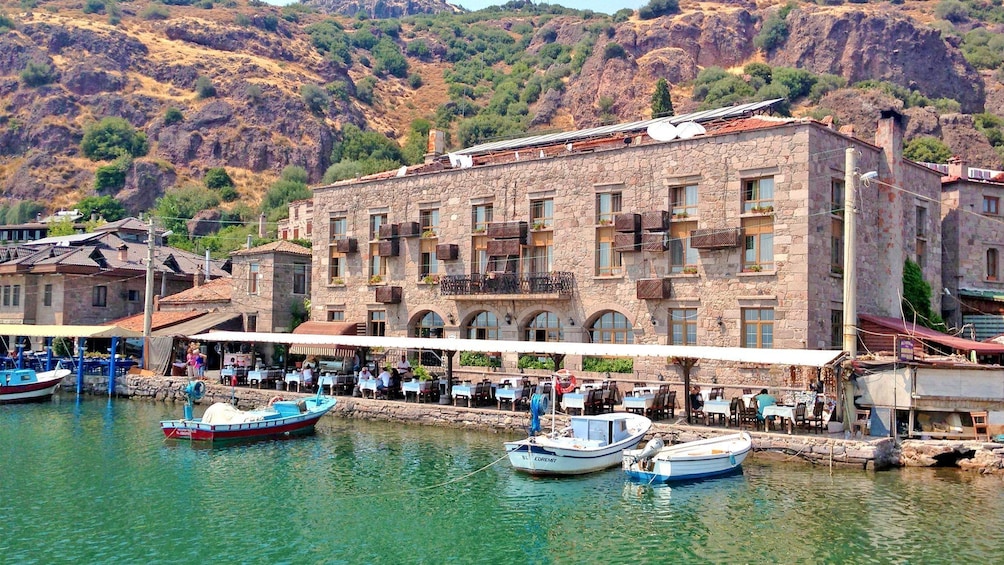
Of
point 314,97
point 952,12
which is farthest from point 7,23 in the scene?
point 952,12

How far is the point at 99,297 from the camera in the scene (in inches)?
2115

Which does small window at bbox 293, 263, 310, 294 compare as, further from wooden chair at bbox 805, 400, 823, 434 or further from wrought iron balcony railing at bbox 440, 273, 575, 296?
wooden chair at bbox 805, 400, 823, 434

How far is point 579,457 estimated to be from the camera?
23.1 meters

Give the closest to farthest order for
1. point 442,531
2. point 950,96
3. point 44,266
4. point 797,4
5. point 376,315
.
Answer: point 442,531 → point 376,315 → point 44,266 → point 950,96 → point 797,4

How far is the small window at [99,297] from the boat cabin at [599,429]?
4032 cm

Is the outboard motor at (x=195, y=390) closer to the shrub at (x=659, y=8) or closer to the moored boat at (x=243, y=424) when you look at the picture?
the moored boat at (x=243, y=424)

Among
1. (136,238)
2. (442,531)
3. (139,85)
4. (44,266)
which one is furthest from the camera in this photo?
(139,85)

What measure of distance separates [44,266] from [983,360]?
5093 cm

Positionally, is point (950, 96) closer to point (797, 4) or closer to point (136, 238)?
point (797, 4)

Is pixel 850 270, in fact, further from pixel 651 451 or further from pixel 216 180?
pixel 216 180

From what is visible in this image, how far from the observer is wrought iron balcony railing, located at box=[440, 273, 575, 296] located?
35.2 metres

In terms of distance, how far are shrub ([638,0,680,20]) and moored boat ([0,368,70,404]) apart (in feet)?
425

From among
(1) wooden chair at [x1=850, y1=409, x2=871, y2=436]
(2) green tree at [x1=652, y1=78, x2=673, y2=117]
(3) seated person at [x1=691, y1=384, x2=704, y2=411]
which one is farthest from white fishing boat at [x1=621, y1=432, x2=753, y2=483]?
(2) green tree at [x1=652, y1=78, x2=673, y2=117]

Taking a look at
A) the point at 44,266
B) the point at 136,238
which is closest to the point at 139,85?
the point at 136,238
